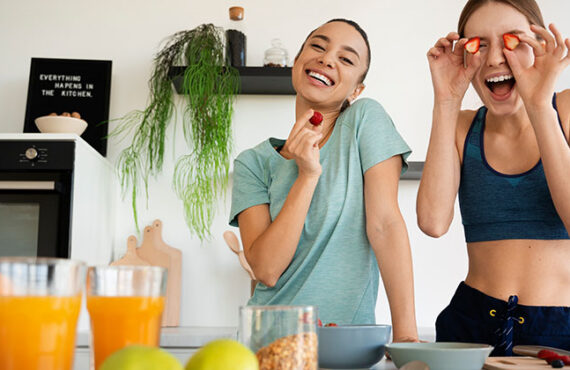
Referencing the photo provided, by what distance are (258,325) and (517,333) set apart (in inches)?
29.3

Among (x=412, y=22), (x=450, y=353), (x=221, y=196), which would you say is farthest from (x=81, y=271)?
(x=412, y=22)

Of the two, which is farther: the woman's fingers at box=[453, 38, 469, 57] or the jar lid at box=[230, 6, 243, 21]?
the jar lid at box=[230, 6, 243, 21]

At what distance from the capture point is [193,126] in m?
2.58

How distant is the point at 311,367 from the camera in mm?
555

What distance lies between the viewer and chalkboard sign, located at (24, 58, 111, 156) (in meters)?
2.73

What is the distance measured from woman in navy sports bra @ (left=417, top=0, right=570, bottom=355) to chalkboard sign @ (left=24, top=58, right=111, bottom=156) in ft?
6.02

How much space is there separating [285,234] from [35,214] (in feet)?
4.92

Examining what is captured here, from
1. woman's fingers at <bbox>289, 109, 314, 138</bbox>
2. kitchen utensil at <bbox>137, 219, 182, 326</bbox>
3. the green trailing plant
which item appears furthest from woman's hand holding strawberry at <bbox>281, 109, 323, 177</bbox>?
kitchen utensil at <bbox>137, 219, 182, 326</bbox>

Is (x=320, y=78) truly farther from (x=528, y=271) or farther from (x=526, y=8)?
(x=528, y=271)

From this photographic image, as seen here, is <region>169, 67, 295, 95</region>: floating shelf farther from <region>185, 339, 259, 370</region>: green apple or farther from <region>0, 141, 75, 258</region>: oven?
<region>185, 339, 259, 370</region>: green apple

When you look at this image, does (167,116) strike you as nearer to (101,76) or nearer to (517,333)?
(101,76)

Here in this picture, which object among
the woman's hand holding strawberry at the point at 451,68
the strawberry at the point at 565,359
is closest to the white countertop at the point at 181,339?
the woman's hand holding strawberry at the point at 451,68

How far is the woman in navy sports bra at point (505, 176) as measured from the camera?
3.68 feet

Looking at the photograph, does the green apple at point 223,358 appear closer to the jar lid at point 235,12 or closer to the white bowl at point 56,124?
the white bowl at point 56,124
